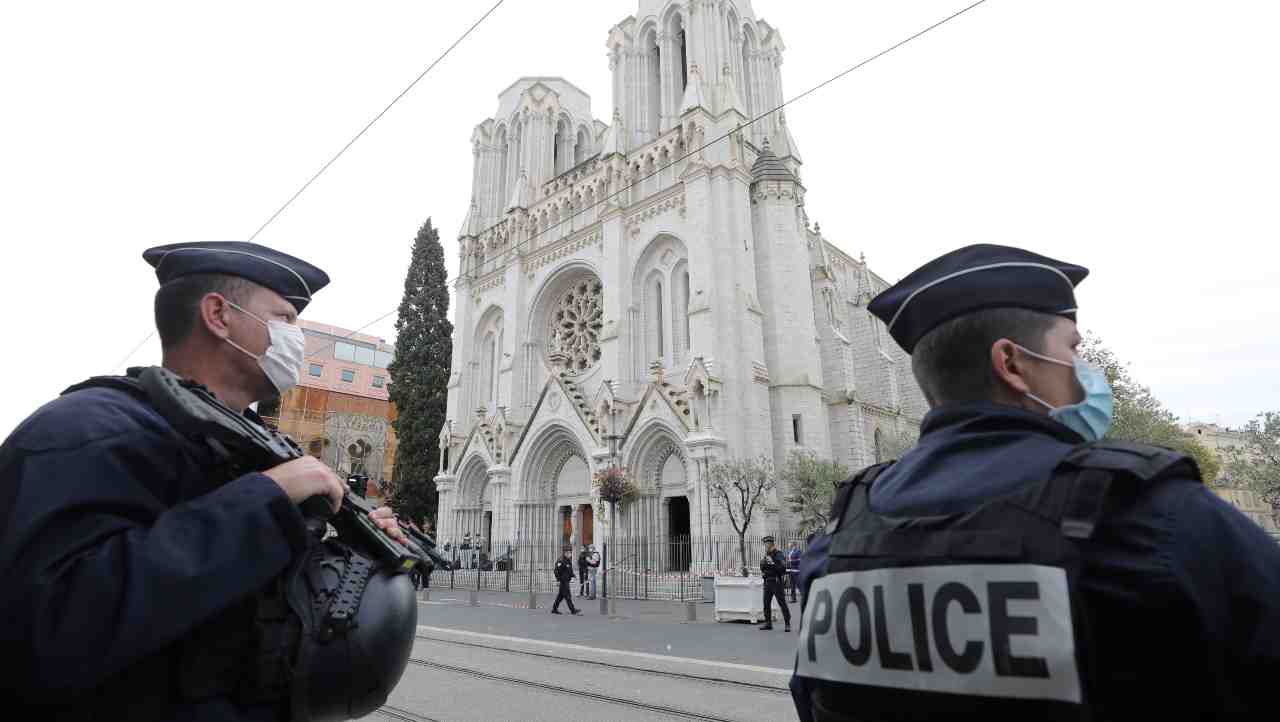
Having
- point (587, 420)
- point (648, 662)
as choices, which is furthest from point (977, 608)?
point (587, 420)

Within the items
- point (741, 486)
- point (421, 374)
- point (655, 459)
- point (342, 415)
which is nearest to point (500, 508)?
point (655, 459)

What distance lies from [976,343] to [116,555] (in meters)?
1.96

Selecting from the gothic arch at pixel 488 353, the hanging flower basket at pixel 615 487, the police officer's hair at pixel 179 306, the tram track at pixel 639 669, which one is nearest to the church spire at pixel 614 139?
the gothic arch at pixel 488 353

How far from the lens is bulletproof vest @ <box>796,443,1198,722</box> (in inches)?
45.3

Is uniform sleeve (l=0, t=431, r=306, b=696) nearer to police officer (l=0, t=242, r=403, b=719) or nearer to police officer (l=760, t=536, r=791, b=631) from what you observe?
police officer (l=0, t=242, r=403, b=719)

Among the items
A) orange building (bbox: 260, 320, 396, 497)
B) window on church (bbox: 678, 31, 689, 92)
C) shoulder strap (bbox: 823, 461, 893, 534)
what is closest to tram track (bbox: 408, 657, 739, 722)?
shoulder strap (bbox: 823, 461, 893, 534)

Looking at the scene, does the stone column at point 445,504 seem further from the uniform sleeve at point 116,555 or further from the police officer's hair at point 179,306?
the uniform sleeve at point 116,555

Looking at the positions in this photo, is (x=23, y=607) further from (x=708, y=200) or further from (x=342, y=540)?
(x=708, y=200)

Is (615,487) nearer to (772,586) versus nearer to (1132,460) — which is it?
(772,586)

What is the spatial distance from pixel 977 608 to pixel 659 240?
2678cm

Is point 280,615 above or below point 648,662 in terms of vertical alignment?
above

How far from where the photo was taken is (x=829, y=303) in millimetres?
30000

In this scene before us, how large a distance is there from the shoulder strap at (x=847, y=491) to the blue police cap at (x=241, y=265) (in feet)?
5.78

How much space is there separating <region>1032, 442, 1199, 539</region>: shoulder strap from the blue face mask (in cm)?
43
